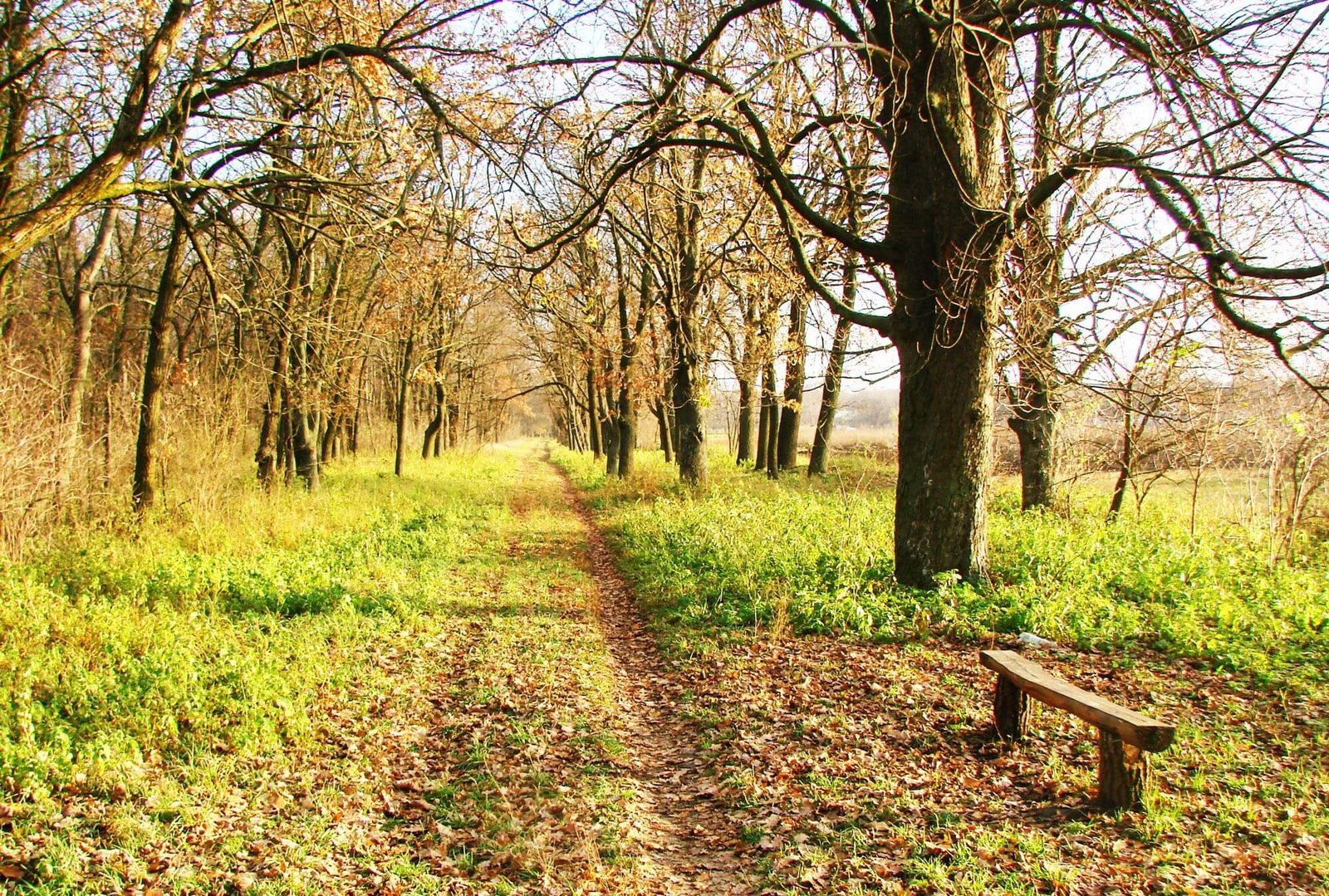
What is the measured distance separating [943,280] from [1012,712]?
4494 millimetres

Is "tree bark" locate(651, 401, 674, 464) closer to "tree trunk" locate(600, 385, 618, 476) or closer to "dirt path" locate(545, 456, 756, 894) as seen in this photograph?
"tree trunk" locate(600, 385, 618, 476)

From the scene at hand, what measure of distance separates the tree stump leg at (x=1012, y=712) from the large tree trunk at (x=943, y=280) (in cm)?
276

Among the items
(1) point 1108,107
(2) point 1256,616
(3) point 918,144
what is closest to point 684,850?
(2) point 1256,616

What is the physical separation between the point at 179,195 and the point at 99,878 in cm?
861

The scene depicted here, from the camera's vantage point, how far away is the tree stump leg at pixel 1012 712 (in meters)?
5.10

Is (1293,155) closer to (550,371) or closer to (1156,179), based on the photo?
(1156,179)

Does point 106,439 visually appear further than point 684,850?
Yes

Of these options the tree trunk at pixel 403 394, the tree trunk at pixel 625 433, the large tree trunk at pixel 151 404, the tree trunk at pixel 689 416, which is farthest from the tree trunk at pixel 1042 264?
the tree trunk at pixel 403 394

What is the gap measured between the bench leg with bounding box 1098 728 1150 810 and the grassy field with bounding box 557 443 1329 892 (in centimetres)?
11

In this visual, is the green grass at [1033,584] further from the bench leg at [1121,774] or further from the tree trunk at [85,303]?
the tree trunk at [85,303]

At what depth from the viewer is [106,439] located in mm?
10758

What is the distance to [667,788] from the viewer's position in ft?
16.7

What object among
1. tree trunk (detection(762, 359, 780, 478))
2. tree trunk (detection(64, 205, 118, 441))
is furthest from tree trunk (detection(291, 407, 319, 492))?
tree trunk (detection(762, 359, 780, 478))

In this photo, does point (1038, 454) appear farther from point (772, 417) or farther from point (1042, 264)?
point (772, 417)
